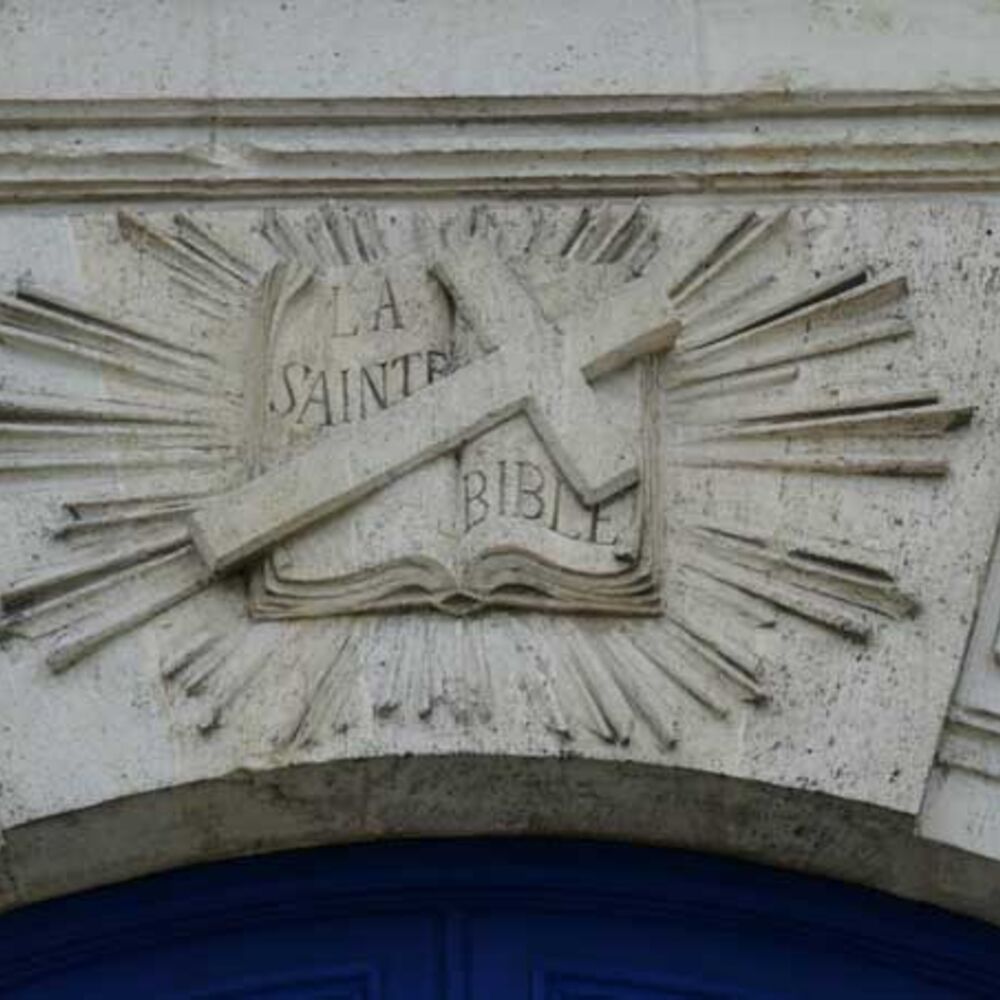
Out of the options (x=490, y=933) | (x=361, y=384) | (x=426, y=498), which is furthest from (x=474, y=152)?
(x=490, y=933)

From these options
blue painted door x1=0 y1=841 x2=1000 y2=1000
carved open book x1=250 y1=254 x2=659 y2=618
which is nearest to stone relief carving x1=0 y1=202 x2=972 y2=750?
carved open book x1=250 y1=254 x2=659 y2=618

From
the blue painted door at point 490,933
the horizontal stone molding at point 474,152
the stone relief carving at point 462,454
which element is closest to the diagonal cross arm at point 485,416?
the stone relief carving at point 462,454

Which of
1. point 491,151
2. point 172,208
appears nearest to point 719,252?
point 491,151

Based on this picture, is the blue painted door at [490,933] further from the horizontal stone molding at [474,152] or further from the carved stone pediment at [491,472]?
the horizontal stone molding at [474,152]

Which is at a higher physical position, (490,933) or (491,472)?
(491,472)

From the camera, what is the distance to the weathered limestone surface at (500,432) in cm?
317

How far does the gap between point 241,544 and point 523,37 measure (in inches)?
25.4

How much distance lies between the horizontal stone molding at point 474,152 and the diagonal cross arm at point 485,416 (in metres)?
0.12

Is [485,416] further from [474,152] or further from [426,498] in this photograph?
[474,152]

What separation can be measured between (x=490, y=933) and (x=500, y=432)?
50 centimetres

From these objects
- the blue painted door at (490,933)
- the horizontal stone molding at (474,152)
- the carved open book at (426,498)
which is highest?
the horizontal stone molding at (474,152)

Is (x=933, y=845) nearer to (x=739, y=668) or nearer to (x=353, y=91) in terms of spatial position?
(x=739, y=668)

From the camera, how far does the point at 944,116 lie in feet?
11.2

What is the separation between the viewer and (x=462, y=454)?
3.27 meters
